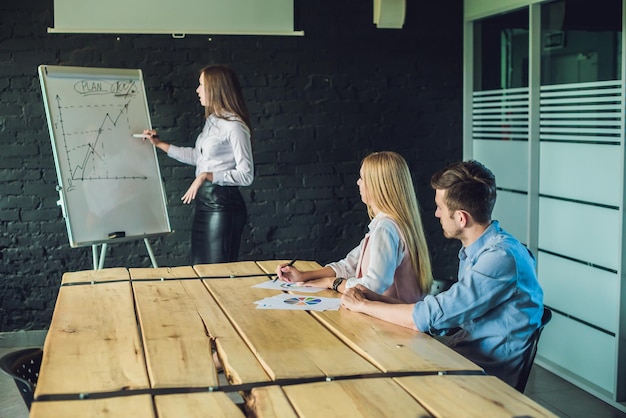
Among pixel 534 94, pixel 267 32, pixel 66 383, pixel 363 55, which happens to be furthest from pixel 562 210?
pixel 66 383

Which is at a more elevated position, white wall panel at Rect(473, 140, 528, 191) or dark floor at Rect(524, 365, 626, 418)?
white wall panel at Rect(473, 140, 528, 191)

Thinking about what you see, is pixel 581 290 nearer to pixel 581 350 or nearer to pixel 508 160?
pixel 581 350

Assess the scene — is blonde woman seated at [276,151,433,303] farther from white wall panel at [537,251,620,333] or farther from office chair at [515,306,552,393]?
white wall panel at [537,251,620,333]

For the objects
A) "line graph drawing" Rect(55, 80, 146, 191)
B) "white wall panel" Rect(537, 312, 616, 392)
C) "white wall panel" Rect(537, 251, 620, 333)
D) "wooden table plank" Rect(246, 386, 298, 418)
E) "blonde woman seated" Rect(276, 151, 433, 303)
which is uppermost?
"line graph drawing" Rect(55, 80, 146, 191)

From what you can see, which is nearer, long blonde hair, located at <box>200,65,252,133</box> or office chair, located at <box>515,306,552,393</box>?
office chair, located at <box>515,306,552,393</box>

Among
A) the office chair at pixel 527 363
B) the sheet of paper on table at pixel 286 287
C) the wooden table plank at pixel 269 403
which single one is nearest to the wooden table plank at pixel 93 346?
the wooden table plank at pixel 269 403

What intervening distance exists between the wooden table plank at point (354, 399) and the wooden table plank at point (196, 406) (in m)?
0.15

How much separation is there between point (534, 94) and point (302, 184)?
5.42ft

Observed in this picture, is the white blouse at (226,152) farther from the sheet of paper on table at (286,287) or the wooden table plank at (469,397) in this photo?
the wooden table plank at (469,397)

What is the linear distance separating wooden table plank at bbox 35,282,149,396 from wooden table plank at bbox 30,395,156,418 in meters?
0.08

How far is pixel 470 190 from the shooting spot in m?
2.63

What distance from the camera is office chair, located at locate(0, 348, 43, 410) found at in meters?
2.28

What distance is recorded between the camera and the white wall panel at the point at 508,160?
16.3 feet

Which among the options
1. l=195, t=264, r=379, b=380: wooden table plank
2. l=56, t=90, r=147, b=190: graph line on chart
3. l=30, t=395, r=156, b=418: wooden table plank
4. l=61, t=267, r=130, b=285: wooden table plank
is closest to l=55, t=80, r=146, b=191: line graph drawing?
l=56, t=90, r=147, b=190: graph line on chart
